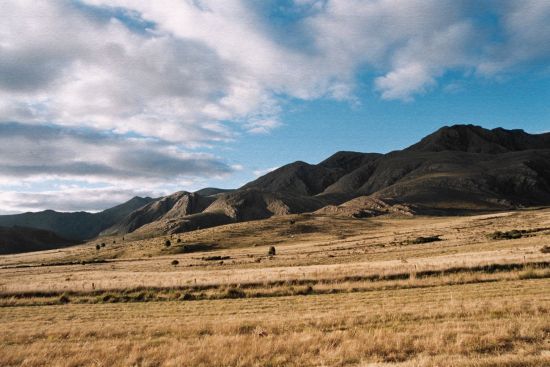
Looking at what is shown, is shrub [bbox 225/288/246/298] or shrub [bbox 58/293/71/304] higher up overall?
shrub [bbox 58/293/71/304]

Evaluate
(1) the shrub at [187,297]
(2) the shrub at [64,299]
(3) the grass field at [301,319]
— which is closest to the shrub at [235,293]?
(3) the grass field at [301,319]

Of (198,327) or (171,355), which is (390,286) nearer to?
→ (198,327)

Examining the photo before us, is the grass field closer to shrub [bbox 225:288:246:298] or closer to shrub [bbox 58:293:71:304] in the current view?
shrub [bbox 225:288:246:298]

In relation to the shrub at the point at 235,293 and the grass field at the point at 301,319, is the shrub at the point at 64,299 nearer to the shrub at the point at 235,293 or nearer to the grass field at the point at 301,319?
the grass field at the point at 301,319

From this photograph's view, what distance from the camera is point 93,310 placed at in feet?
89.9

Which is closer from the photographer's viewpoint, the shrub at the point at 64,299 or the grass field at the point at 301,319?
the grass field at the point at 301,319

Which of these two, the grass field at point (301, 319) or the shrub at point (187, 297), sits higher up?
the grass field at point (301, 319)

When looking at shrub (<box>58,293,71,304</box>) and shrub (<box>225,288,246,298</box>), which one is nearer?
shrub (<box>225,288,246,298</box>)

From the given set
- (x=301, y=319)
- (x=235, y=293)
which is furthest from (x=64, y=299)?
(x=301, y=319)

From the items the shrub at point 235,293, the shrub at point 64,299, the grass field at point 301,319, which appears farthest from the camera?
the shrub at point 64,299

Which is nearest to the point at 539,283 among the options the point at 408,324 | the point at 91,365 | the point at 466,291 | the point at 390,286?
the point at 466,291

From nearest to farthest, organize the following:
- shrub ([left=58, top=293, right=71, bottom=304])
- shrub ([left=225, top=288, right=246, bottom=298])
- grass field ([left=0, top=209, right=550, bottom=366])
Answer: grass field ([left=0, top=209, right=550, bottom=366]), shrub ([left=225, top=288, right=246, bottom=298]), shrub ([left=58, top=293, right=71, bottom=304])

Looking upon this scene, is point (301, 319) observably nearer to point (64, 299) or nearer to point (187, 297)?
point (187, 297)

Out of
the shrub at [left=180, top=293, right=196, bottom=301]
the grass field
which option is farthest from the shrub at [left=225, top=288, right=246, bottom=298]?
the shrub at [left=180, top=293, right=196, bottom=301]
